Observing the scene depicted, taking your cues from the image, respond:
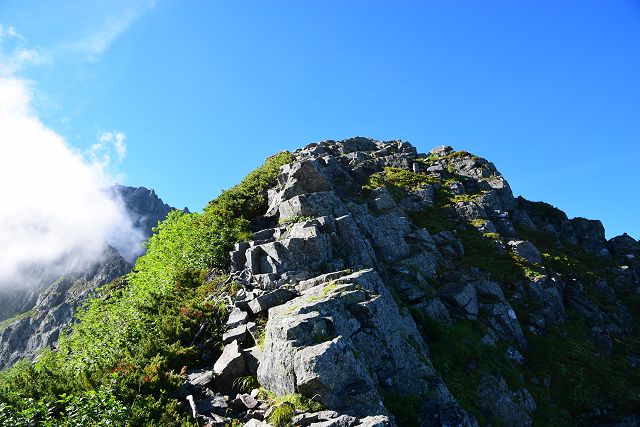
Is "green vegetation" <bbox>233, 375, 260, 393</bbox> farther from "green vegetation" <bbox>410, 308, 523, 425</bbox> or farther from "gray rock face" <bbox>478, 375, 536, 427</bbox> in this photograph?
"gray rock face" <bbox>478, 375, 536, 427</bbox>

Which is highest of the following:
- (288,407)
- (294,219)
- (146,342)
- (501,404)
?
(294,219)

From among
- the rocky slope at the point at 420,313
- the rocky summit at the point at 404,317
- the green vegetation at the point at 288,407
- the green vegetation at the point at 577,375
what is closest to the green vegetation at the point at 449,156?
the rocky slope at the point at 420,313

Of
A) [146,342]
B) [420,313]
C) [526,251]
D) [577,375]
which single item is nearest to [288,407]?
[146,342]

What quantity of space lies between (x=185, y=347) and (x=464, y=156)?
189 feet

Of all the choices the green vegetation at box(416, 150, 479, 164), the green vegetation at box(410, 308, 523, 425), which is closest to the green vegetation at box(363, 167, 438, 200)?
the green vegetation at box(416, 150, 479, 164)

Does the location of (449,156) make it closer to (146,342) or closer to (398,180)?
(398,180)

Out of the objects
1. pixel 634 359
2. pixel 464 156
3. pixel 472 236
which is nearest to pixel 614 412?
pixel 634 359

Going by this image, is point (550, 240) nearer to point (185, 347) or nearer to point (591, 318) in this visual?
point (591, 318)

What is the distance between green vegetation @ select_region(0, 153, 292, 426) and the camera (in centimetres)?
1494

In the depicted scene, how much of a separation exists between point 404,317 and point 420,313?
3.84 meters

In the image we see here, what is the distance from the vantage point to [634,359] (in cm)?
3347

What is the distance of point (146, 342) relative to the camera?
20.2m

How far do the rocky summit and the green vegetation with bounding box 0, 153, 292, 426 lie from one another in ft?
1.30

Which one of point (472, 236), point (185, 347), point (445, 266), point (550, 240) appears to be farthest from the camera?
point (550, 240)
